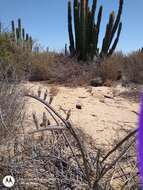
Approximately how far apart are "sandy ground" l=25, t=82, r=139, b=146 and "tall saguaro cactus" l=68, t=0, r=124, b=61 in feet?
9.71

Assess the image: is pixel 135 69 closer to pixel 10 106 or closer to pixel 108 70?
pixel 108 70

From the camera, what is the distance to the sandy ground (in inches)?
209

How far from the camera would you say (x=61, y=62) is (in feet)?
39.0

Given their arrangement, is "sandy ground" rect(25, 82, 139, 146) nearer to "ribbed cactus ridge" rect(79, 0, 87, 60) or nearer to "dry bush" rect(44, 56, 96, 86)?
"dry bush" rect(44, 56, 96, 86)

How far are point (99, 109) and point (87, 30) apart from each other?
590cm

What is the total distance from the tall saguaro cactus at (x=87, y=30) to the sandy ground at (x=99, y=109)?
9.71 feet

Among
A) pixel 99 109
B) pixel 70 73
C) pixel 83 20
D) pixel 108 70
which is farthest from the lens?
pixel 83 20

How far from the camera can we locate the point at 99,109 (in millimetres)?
7059

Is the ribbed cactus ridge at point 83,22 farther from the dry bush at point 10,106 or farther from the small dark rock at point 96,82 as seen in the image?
the dry bush at point 10,106

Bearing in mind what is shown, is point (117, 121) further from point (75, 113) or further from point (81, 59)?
point (81, 59)

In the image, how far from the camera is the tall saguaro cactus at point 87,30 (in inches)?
477

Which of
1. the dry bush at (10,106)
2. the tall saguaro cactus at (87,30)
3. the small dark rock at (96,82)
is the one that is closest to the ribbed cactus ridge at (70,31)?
the tall saguaro cactus at (87,30)

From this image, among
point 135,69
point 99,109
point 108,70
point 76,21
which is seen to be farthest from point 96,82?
point 76,21

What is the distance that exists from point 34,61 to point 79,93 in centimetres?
284
